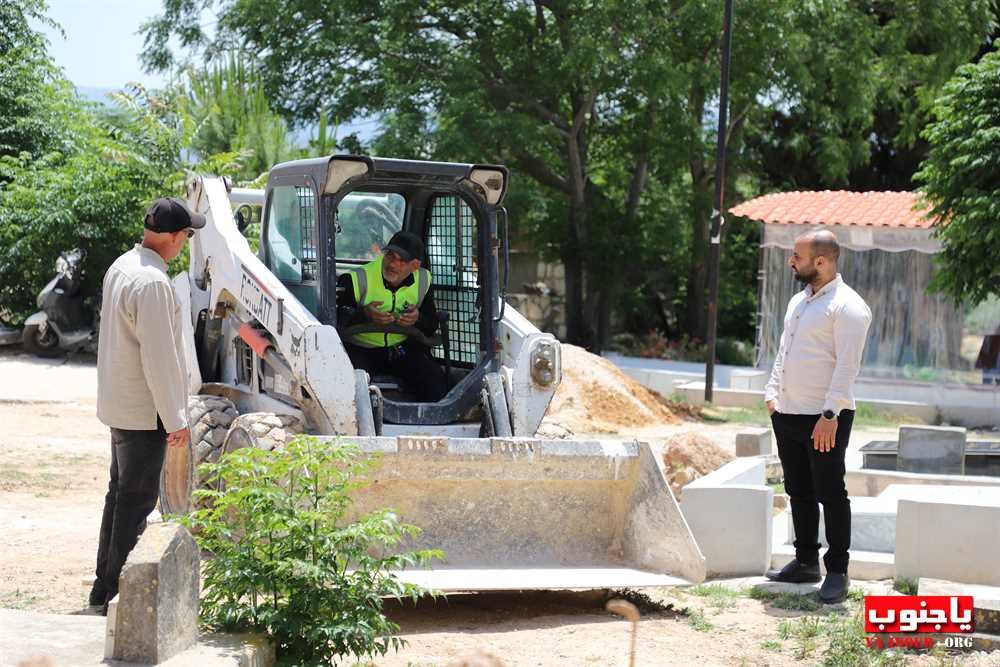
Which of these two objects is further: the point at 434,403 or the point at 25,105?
the point at 25,105

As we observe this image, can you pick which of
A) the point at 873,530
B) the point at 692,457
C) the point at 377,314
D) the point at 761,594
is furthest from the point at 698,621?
the point at 692,457

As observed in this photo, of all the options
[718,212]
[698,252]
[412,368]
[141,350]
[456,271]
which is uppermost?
[718,212]

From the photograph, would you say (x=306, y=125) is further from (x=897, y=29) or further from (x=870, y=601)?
(x=870, y=601)

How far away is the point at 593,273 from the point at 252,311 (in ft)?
63.2

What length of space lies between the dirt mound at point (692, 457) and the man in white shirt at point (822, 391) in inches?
120

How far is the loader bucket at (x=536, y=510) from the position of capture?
6977mm

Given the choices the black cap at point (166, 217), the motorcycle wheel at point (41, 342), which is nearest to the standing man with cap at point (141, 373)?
the black cap at point (166, 217)

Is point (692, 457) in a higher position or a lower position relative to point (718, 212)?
lower

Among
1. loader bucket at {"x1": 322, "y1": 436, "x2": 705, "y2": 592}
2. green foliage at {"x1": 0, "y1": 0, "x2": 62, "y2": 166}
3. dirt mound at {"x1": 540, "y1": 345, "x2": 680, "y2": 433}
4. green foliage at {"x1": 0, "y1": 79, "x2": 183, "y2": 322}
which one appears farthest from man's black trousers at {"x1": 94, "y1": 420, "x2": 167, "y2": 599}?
green foliage at {"x1": 0, "y1": 0, "x2": 62, "y2": 166}

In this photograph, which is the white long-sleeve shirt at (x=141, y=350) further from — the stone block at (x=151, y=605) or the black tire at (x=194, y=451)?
the black tire at (x=194, y=451)

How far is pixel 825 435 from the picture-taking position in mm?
7203

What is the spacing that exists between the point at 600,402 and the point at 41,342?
964 cm

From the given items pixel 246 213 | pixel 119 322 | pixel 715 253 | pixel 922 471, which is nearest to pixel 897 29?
pixel 715 253

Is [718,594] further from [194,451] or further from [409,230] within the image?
[409,230]
